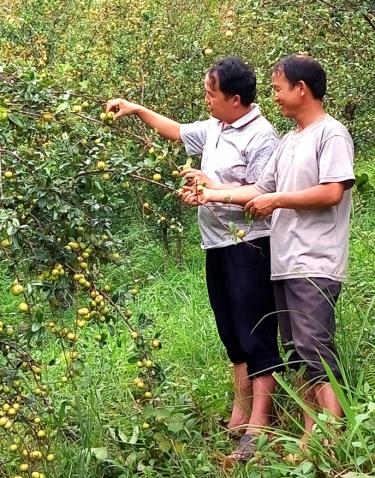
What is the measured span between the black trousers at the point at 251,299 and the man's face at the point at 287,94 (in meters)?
0.56

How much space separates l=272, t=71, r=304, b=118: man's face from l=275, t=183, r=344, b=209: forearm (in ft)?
1.11

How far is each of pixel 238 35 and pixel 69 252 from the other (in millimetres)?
5005

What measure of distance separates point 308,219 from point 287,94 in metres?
0.47

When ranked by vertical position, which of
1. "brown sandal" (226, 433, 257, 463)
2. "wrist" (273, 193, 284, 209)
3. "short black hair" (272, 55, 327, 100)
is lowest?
"brown sandal" (226, 433, 257, 463)

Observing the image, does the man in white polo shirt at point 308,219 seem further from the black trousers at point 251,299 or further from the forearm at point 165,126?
the forearm at point 165,126

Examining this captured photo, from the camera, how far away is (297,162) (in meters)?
2.86

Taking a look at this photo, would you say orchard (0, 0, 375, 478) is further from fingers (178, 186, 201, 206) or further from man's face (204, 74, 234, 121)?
man's face (204, 74, 234, 121)

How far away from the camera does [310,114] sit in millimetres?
2902

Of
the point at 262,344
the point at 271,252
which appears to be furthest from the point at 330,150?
the point at 262,344

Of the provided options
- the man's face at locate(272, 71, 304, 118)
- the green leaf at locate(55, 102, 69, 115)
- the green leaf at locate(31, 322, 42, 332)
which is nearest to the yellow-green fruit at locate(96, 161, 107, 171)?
the green leaf at locate(55, 102, 69, 115)

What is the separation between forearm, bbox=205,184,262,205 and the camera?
2.88m

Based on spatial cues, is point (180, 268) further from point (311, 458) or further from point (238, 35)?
point (311, 458)

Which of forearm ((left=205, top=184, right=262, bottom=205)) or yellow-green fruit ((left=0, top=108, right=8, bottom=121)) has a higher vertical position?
yellow-green fruit ((left=0, top=108, right=8, bottom=121))

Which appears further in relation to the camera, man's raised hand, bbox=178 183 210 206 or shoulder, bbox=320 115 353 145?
shoulder, bbox=320 115 353 145
